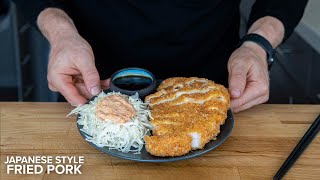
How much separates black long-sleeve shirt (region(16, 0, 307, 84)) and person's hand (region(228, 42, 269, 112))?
9.7 inches

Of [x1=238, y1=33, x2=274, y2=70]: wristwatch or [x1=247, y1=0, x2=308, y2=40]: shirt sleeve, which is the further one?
[x1=247, y1=0, x2=308, y2=40]: shirt sleeve

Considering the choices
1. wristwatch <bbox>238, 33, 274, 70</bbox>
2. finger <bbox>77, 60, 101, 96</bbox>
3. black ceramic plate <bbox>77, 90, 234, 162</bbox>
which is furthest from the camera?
wristwatch <bbox>238, 33, 274, 70</bbox>

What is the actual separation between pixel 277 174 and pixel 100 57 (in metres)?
0.86

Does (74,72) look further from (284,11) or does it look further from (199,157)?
(284,11)

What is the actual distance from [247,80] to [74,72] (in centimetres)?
50

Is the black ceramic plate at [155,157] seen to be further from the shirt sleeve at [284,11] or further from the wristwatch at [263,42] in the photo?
the shirt sleeve at [284,11]

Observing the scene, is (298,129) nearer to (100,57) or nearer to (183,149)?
(183,149)

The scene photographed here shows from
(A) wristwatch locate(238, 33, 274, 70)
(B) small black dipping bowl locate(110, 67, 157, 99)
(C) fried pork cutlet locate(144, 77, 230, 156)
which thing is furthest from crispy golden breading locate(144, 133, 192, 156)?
(A) wristwatch locate(238, 33, 274, 70)

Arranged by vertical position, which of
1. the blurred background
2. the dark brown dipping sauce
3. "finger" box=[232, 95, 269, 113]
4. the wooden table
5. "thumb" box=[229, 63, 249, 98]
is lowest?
the blurred background

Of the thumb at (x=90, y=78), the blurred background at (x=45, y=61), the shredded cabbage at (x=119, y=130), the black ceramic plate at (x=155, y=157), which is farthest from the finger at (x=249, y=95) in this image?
the blurred background at (x=45, y=61)

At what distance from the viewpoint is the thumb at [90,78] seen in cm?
127

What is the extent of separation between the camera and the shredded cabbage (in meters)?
1.09

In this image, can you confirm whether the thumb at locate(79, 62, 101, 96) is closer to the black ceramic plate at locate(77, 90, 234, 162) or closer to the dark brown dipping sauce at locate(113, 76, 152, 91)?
the dark brown dipping sauce at locate(113, 76, 152, 91)

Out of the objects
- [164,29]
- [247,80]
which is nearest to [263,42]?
[247,80]
